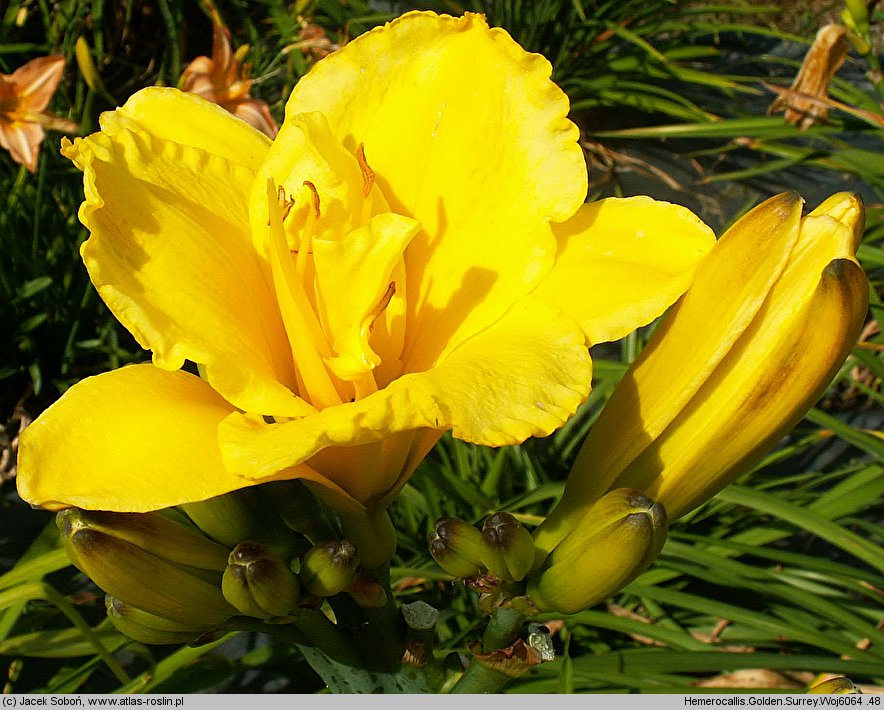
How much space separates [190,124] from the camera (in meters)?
0.69

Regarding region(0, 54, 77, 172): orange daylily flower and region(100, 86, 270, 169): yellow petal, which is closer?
region(100, 86, 270, 169): yellow petal

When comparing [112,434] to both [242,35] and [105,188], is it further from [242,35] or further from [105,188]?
[242,35]

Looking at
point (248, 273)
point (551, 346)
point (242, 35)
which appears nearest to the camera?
point (551, 346)

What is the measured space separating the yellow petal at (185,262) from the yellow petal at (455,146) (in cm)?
11

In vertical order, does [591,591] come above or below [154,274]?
below

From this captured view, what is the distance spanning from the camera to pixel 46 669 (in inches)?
62.3

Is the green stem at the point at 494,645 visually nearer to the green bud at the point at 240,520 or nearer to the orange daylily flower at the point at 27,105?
the green bud at the point at 240,520

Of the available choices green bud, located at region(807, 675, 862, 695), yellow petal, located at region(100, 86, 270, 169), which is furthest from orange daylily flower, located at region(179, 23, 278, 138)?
green bud, located at region(807, 675, 862, 695)

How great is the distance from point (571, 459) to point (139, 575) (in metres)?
1.44

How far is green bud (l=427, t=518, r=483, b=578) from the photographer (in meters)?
0.65

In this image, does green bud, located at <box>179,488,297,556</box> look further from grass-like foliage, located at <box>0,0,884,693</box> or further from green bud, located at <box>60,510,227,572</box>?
grass-like foliage, located at <box>0,0,884,693</box>

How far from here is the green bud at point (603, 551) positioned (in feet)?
1.90

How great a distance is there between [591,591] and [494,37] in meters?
0.43
